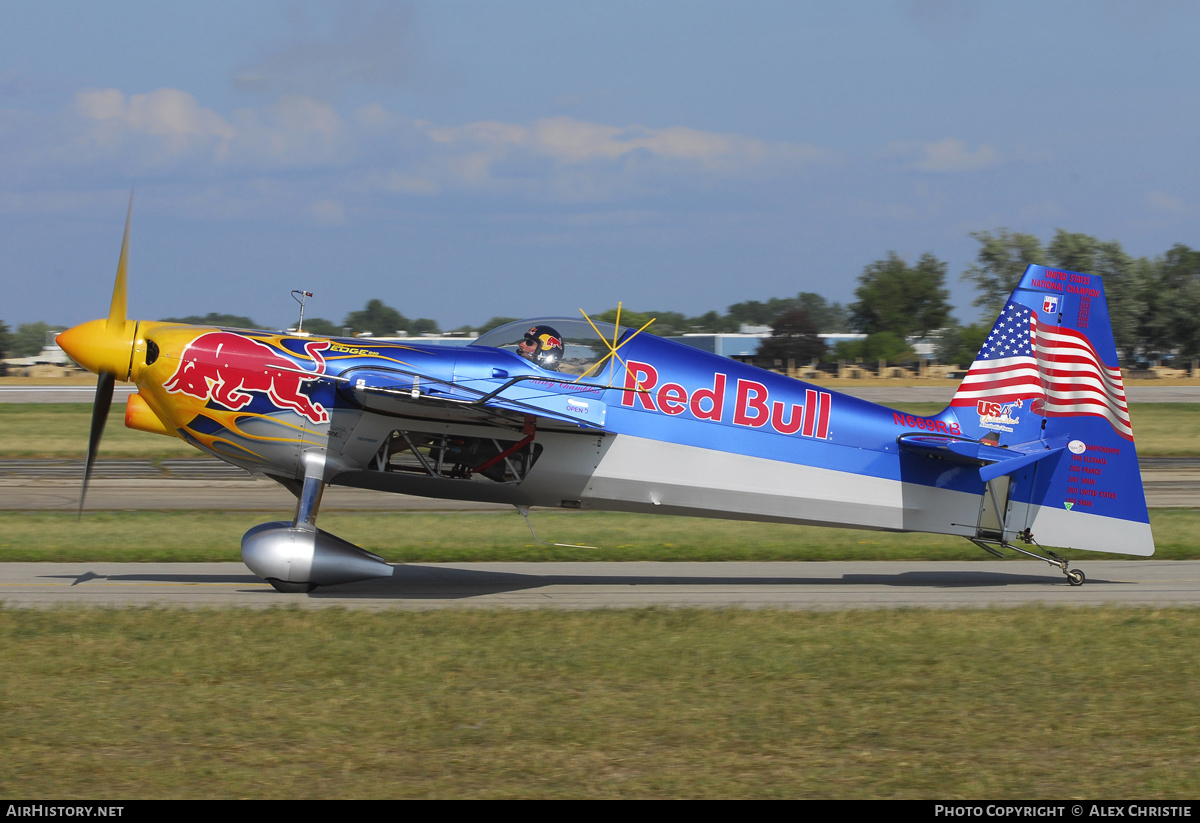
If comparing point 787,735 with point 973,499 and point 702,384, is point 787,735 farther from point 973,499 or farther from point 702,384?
point 973,499

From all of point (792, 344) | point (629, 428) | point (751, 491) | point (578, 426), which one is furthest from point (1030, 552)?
point (792, 344)

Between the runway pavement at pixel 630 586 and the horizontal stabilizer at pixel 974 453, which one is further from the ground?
the horizontal stabilizer at pixel 974 453

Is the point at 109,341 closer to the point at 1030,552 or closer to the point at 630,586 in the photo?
the point at 630,586

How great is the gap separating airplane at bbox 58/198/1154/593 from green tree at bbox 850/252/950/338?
81.0 meters

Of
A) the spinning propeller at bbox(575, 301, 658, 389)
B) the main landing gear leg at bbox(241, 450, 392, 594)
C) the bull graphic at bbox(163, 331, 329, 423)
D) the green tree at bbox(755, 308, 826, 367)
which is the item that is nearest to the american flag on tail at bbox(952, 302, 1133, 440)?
the spinning propeller at bbox(575, 301, 658, 389)

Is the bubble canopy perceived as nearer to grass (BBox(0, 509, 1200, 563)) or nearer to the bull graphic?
the bull graphic

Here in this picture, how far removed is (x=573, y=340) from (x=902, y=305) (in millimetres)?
85365

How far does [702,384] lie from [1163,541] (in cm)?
832

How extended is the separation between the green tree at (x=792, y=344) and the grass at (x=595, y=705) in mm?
66149

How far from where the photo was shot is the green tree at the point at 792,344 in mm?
75625

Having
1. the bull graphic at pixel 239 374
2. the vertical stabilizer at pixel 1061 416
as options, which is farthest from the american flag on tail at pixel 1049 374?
the bull graphic at pixel 239 374

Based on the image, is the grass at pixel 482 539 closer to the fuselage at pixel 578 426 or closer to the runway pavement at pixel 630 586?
the runway pavement at pixel 630 586

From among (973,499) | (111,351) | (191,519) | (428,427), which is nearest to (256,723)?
(428,427)
